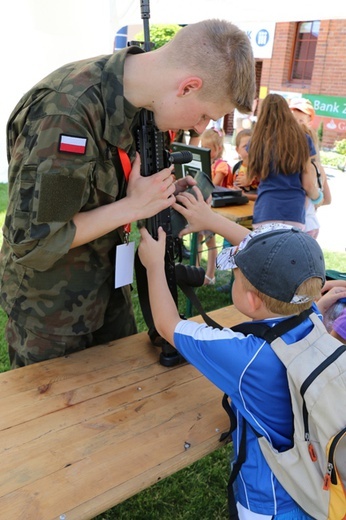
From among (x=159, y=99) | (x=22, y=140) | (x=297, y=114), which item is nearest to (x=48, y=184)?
(x=22, y=140)

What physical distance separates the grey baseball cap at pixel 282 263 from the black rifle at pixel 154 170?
397 millimetres

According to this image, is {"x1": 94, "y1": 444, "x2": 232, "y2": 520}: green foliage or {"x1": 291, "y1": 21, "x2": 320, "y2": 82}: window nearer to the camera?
{"x1": 94, "y1": 444, "x2": 232, "y2": 520}: green foliage

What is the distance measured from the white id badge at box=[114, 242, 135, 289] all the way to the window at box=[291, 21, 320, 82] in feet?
45.9

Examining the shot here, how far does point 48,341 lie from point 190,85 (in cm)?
101

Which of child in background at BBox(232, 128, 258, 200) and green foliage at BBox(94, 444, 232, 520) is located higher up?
child in background at BBox(232, 128, 258, 200)

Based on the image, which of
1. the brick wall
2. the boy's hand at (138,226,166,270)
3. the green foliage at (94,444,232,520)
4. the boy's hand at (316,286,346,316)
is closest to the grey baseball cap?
the boy's hand at (138,226,166,270)

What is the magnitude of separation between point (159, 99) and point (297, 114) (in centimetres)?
325

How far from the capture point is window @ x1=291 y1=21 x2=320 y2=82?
1355 centimetres

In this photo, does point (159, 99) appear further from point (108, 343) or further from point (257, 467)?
point (257, 467)

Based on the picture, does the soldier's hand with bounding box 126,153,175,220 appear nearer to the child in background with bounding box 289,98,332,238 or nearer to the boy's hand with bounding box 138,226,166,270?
the boy's hand with bounding box 138,226,166,270

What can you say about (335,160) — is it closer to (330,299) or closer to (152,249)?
(330,299)

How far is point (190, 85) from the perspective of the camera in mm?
1390

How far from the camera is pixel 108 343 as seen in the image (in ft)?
6.36

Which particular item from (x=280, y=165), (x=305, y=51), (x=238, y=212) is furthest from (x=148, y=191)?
(x=305, y=51)
